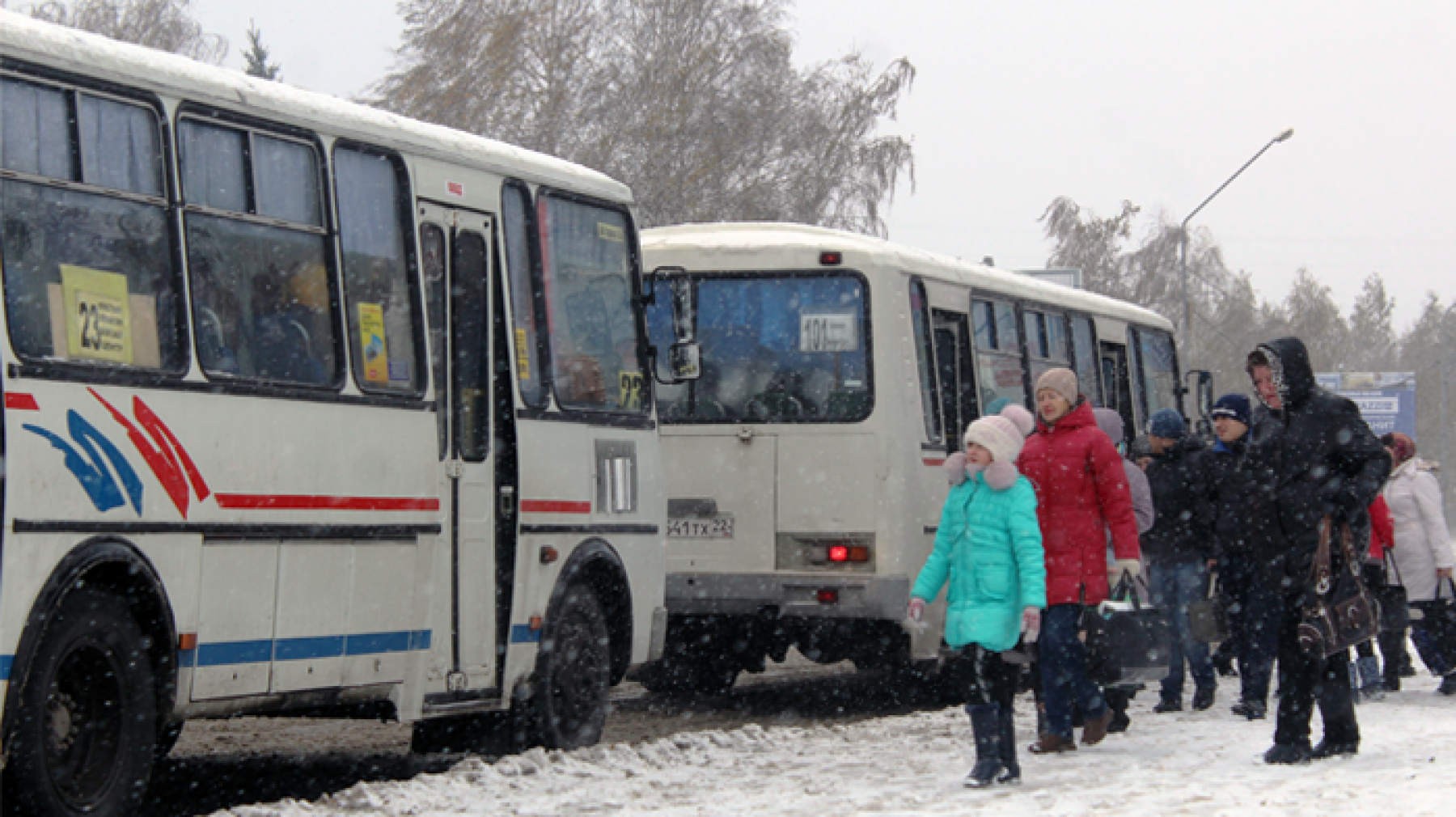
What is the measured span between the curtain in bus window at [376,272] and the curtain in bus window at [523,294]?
933 millimetres

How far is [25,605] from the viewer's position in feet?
21.5

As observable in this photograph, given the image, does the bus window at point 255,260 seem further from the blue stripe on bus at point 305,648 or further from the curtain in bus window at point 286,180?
the blue stripe on bus at point 305,648

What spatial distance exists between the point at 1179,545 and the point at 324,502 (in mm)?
5874

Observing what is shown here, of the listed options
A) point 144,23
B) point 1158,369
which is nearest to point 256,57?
point 144,23

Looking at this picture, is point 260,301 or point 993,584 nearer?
point 260,301

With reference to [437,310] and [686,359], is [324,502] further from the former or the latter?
[686,359]

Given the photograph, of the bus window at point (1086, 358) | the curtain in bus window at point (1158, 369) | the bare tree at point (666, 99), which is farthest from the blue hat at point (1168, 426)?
the bare tree at point (666, 99)

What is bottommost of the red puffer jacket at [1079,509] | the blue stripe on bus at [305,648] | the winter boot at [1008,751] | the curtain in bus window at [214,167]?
the winter boot at [1008,751]

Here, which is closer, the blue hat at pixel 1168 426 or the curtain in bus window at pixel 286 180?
the curtain in bus window at pixel 286 180

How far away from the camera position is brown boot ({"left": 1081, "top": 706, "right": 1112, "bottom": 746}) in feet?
31.2

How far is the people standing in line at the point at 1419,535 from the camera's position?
13.7 metres

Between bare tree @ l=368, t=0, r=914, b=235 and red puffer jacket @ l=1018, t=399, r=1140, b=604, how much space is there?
23650mm

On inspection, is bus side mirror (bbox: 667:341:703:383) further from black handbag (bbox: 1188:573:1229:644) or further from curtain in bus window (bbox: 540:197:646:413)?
black handbag (bbox: 1188:573:1229:644)

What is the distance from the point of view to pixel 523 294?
10.0 metres
